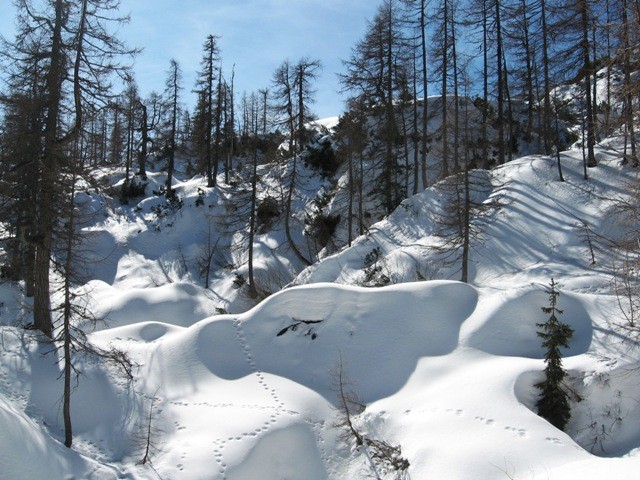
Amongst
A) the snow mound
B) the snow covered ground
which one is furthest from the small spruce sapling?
the snow mound

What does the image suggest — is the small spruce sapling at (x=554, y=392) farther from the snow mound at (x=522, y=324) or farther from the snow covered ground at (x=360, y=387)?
the snow mound at (x=522, y=324)

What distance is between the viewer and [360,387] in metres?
11.2

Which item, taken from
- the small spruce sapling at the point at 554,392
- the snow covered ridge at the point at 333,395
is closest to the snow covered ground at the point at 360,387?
the snow covered ridge at the point at 333,395

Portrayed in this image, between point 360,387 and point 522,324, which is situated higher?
point 522,324

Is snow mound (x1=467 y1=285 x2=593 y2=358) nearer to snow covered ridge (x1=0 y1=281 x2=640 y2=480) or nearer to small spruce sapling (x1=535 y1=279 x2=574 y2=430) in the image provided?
snow covered ridge (x1=0 y1=281 x2=640 y2=480)

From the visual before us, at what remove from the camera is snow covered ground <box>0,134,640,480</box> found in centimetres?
821

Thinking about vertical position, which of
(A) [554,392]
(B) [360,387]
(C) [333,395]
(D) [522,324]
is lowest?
(C) [333,395]

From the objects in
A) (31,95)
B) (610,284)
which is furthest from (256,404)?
(31,95)

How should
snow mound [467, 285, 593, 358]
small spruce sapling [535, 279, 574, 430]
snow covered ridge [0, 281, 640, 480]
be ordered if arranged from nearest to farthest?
snow covered ridge [0, 281, 640, 480] → small spruce sapling [535, 279, 574, 430] → snow mound [467, 285, 593, 358]

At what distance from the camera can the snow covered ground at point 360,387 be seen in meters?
8.21

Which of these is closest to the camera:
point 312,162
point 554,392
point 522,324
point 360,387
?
point 554,392

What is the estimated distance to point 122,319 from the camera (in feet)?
64.4

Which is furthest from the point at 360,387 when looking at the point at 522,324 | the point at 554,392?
the point at 522,324

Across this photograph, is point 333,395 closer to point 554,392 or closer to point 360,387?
point 360,387
